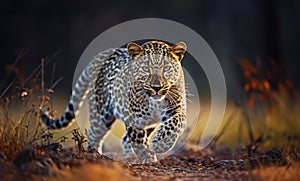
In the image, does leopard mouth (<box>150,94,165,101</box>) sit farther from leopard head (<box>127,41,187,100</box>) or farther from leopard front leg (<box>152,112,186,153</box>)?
leopard front leg (<box>152,112,186,153</box>)

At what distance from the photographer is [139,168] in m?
6.97

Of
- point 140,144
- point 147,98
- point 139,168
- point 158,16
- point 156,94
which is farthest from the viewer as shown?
point 158,16

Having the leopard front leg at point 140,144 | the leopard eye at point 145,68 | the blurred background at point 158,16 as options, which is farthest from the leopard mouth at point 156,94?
the blurred background at point 158,16

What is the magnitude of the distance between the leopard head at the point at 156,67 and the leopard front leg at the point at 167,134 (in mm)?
335

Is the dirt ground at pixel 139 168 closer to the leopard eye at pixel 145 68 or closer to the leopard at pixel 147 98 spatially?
the leopard at pixel 147 98

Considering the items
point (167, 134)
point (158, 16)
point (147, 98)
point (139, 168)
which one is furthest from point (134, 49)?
point (158, 16)

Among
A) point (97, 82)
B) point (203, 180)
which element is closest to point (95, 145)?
point (97, 82)

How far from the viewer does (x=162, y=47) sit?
296 inches

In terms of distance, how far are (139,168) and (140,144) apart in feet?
2.78

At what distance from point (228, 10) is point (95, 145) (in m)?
11.0

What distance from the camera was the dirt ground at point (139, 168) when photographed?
5324mm

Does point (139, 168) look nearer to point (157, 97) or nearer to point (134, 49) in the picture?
point (157, 97)

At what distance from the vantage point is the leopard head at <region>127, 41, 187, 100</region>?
732cm

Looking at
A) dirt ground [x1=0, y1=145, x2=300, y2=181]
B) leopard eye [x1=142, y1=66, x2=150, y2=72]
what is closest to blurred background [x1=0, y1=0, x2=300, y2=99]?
leopard eye [x1=142, y1=66, x2=150, y2=72]
